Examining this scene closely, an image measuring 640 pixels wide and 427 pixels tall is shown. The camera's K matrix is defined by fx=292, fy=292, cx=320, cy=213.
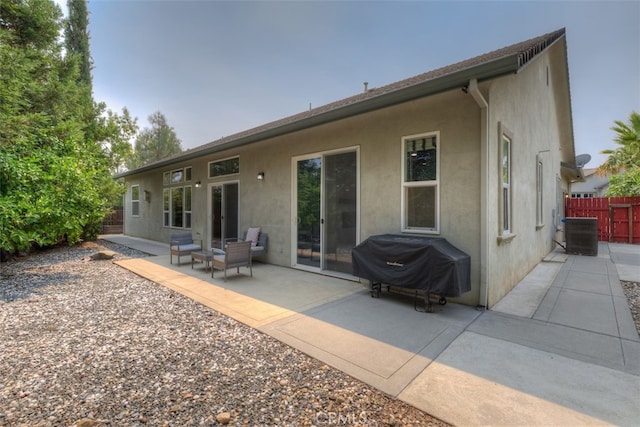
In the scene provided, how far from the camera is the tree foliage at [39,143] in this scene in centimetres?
532

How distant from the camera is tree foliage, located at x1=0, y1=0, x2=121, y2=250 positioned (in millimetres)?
5320

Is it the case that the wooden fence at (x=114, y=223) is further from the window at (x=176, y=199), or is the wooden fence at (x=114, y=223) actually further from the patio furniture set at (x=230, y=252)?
the patio furniture set at (x=230, y=252)

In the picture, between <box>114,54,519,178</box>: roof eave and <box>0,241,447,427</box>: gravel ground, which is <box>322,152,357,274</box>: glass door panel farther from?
<box>0,241,447,427</box>: gravel ground

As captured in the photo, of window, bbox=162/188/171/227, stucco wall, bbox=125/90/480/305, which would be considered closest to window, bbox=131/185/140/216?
window, bbox=162/188/171/227

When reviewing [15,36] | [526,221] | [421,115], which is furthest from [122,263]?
[526,221]

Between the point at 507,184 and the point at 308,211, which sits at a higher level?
the point at 507,184

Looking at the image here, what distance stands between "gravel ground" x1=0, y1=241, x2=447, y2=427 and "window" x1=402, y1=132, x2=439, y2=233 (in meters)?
2.89

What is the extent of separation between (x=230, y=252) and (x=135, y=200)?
39.5 feet

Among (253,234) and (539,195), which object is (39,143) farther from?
(539,195)

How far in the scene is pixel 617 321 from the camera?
3.68 meters

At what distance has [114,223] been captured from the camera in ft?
58.5

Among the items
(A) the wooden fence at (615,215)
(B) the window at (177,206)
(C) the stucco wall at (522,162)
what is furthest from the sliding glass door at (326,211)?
(A) the wooden fence at (615,215)

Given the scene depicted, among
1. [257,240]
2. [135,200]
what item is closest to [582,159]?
[257,240]

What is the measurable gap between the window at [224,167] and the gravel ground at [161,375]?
504 cm
